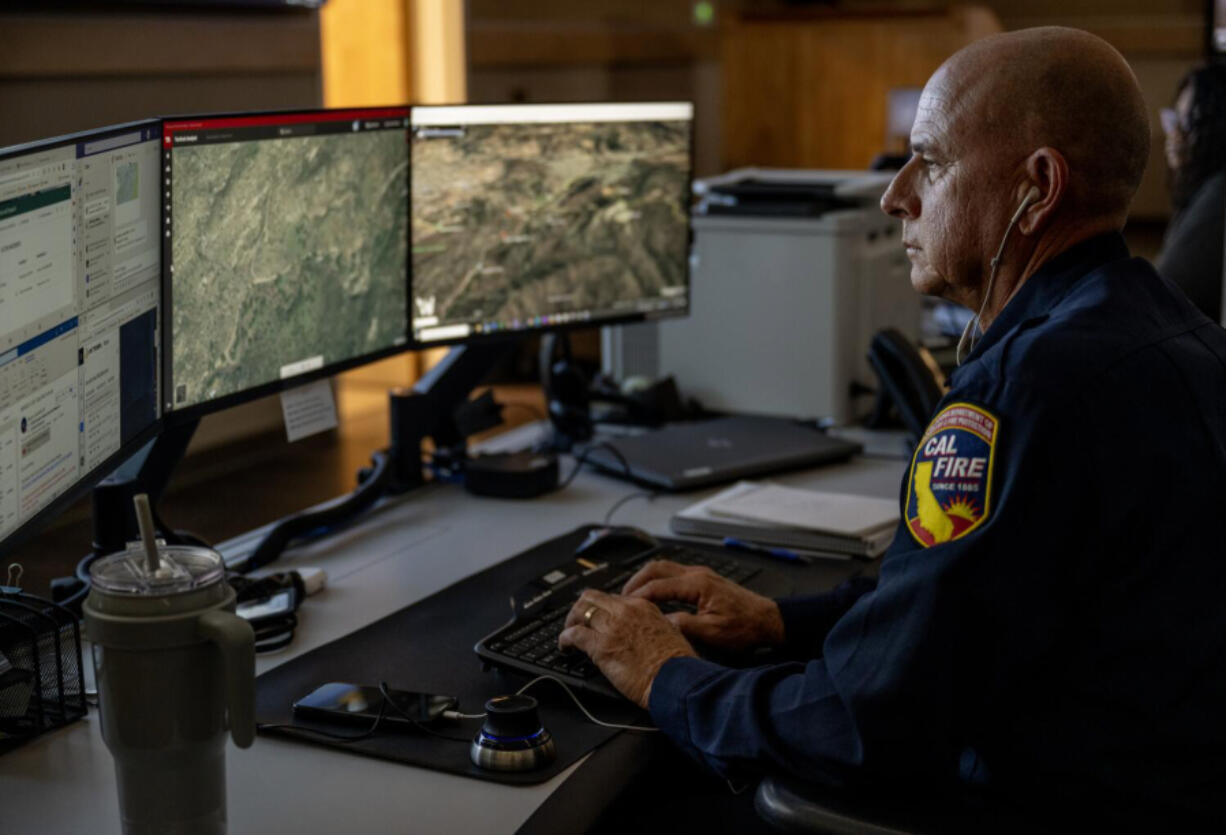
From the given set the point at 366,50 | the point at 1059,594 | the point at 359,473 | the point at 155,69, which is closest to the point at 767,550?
the point at 359,473

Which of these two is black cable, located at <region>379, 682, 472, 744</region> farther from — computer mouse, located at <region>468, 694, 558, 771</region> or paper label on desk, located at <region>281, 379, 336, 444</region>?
paper label on desk, located at <region>281, 379, 336, 444</region>

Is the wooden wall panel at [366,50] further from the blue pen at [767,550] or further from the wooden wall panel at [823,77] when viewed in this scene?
the blue pen at [767,550]

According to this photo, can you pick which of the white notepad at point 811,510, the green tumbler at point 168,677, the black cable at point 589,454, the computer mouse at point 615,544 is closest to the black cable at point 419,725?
the green tumbler at point 168,677

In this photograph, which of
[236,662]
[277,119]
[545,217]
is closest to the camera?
[236,662]

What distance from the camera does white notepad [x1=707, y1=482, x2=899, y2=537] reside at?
73.8 inches

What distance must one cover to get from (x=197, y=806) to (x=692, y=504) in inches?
45.3

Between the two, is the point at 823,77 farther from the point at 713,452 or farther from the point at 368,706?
the point at 368,706

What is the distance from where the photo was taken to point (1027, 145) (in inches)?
46.9

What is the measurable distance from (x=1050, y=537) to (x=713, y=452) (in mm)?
1236

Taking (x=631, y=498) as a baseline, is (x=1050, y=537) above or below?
above

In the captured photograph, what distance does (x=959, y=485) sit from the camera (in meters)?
1.08

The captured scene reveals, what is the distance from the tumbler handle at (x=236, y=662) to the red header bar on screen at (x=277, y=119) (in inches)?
30.7

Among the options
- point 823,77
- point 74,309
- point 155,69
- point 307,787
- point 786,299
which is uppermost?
point 823,77

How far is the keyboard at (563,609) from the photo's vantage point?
138 cm
